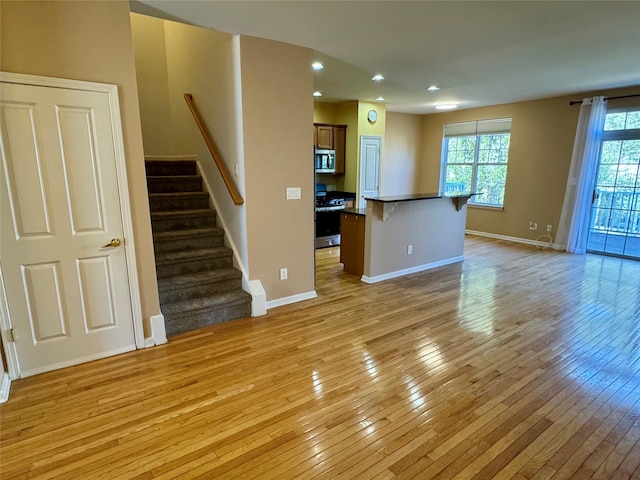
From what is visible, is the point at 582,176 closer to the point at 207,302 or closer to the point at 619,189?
the point at 619,189

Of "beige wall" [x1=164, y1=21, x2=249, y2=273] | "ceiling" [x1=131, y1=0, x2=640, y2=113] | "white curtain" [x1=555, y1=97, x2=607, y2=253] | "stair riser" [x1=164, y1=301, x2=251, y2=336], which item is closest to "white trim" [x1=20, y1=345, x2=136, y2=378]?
"stair riser" [x1=164, y1=301, x2=251, y2=336]

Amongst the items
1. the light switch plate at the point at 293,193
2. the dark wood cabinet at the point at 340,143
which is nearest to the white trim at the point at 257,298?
the light switch plate at the point at 293,193

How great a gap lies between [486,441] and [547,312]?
229cm

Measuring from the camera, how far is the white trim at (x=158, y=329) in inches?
115

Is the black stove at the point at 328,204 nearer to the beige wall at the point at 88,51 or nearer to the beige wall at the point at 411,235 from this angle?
the beige wall at the point at 411,235

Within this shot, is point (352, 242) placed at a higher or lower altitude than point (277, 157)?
lower

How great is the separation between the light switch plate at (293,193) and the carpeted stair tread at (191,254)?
2.95 ft

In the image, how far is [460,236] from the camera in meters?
5.58

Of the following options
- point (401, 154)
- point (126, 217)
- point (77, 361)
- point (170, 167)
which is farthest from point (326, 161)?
point (77, 361)

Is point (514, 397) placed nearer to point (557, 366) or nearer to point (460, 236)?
point (557, 366)

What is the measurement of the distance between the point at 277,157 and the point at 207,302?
1603 millimetres

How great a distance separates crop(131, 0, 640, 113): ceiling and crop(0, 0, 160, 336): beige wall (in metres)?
0.35

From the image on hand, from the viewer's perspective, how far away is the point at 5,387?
2271 mm

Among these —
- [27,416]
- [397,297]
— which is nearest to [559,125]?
[397,297]
